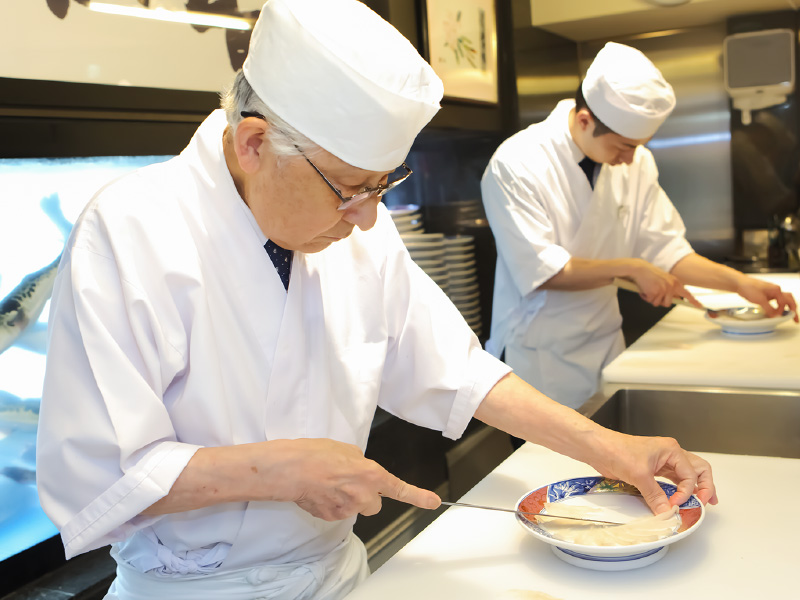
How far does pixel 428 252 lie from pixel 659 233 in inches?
32.6

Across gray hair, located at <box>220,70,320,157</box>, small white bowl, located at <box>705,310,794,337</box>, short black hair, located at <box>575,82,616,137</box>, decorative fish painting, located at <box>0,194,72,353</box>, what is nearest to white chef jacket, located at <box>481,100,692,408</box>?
short black hair, located at <box>575,82,616,137</box>

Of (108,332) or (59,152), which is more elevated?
(59,152)

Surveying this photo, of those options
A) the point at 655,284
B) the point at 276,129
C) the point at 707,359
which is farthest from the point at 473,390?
the point at 655,284

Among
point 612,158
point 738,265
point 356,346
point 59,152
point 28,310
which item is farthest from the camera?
point 738,265

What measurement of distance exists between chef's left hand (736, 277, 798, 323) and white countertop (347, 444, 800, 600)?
4.03 ft

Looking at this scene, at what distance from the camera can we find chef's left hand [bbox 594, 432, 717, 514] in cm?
112

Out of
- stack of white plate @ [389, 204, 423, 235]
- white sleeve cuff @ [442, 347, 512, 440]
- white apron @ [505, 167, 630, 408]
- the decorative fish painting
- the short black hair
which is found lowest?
white apron @ [505, 167, 630, 408]

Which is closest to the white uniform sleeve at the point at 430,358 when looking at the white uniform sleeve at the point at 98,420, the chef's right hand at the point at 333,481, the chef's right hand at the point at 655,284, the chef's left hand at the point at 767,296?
the chef's right hand at the point at 333,481

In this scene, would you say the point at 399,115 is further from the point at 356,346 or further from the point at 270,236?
the point at 356,346

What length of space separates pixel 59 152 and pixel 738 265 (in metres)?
3.01

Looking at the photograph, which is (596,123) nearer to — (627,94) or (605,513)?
(627,94)

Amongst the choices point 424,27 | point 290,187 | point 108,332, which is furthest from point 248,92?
point 424,27

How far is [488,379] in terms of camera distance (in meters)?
1.32

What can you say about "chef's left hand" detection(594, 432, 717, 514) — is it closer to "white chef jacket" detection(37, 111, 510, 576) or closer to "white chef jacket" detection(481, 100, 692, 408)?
"white chef jacket" detection(37, 111, 510, 576)
